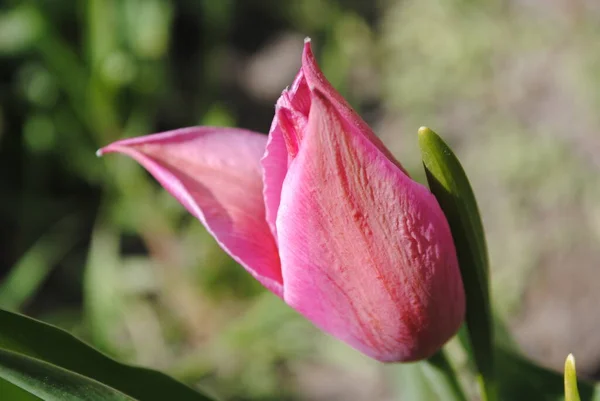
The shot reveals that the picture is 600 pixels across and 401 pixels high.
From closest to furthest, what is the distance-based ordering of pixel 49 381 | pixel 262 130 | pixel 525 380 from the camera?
pixel 49 381, pixel 525 380, pixel 262 130

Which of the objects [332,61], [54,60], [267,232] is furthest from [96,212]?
[267,232]

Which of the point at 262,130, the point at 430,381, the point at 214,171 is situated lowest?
the point at 262,130

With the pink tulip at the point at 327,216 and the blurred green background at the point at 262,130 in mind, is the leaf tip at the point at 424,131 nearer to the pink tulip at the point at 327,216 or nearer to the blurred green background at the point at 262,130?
the pink tulip at the point at 327,216

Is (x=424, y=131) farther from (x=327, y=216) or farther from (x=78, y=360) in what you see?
(x=78, y=360)

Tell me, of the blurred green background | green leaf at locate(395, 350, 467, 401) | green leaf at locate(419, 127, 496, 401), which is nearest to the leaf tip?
green leaf at locate(419, 127, 496, 401)

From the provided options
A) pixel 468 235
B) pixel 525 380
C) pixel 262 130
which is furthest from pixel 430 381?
pixel 262 130

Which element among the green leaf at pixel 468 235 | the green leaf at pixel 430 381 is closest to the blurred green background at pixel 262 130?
the green leaf at pixel 430 381

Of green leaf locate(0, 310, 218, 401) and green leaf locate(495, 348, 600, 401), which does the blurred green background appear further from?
green leaf locate(0, 310, 218, 401)
